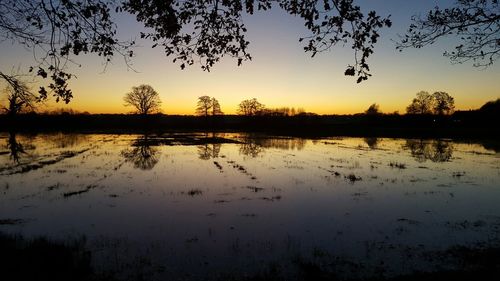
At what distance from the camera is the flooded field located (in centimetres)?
1047

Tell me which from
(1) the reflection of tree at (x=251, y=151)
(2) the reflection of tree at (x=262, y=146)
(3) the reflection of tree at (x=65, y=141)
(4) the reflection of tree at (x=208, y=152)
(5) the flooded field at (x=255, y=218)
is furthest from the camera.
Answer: (3) the reflection of tree at (x=65, y=141)

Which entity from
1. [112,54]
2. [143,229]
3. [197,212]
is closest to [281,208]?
[197,212]

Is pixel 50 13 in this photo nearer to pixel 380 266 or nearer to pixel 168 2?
pixel 168 2

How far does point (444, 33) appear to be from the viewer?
9.17 metres

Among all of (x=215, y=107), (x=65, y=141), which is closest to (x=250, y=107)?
(x=215, y=107)

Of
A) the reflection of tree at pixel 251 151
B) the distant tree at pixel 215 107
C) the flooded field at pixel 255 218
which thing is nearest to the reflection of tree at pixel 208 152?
the reflection of tree at pixel 251 151

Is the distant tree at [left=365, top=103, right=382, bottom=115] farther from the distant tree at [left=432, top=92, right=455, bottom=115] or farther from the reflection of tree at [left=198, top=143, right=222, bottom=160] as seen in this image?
the reflection of tree at [left=198, top=143, right=222, bottom=160]

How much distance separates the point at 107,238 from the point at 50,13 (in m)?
7.53

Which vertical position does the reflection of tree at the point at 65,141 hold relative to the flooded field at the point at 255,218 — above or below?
above

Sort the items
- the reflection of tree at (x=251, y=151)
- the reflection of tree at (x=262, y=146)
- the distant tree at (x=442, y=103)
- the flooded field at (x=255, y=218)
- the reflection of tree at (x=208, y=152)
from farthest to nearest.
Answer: the distant tree at (x=442, y=103) → the reflection of tree at (x=262, y=146) → the reflection of tree at (x=251, y=151) → the reflection of tree at (x=208, y=152) → the flooded field at (x=255, y=218)

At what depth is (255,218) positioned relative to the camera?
1540 centimetres

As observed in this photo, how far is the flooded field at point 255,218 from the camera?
10.5 metres

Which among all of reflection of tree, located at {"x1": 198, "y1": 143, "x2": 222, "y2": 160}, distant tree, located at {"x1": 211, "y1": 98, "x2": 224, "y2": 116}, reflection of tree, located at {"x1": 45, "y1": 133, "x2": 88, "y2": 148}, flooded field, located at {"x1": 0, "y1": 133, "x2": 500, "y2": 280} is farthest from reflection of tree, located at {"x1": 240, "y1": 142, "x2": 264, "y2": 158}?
distant tree, located at {"x1": 211, "y1": 98, "x2": 224, "y2": 116}

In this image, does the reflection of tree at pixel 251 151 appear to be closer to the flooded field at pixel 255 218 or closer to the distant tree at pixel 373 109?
the flooded field at pixel 255 218
